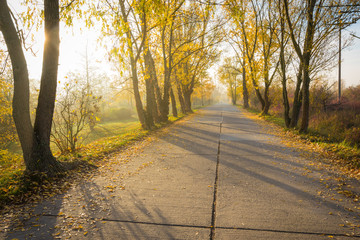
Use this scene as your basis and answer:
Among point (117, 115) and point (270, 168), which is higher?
point (270, 168)

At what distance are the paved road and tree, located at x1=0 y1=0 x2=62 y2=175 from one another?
1.14 meters

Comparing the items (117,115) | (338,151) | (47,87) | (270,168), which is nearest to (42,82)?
(47,87)

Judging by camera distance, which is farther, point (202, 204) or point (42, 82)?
point (42, 82)

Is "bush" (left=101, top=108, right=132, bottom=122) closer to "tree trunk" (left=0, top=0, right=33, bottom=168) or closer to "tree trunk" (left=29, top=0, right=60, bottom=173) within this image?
"tree trunk" (left=0, top=0, right=33, bottom=168)

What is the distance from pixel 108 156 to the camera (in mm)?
6918

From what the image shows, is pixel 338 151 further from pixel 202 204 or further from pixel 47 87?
pixel 47 87

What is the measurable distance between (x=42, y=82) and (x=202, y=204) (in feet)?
14.4

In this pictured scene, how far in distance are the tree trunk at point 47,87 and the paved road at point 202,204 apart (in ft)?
3.76

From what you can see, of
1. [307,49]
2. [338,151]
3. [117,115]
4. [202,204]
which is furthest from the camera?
[117,115]

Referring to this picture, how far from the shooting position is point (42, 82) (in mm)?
4902

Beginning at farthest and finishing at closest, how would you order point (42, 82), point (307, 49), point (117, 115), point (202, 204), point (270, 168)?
point (117, 115)
point (307, 49)
point (270, 168)
point (42, 82)
point (202, 204)

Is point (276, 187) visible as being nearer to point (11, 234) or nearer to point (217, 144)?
point (217, 144)

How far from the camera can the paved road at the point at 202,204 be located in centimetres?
291

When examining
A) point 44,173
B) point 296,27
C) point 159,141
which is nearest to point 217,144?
point 159,141
